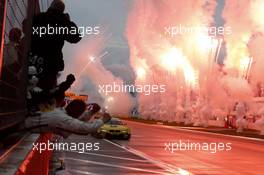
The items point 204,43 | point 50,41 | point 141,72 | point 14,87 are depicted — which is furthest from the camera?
point 141,72

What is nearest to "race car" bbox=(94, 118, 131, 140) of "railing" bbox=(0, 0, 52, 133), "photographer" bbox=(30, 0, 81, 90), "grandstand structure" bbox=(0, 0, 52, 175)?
"grandstand structure" bbox=(0, 0, 52, 175)

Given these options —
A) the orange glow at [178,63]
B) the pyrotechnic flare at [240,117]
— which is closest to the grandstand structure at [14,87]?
the pyrotechnic flare at [240,117]

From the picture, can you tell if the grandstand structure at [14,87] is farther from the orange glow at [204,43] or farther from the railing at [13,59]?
the orange glow at [204,43]

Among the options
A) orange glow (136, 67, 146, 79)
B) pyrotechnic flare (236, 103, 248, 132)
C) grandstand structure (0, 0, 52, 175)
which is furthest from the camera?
orange glow (136, 67, 146, 79)

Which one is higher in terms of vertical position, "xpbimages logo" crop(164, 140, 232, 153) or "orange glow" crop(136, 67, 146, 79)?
"orange glow" crop(136, 67, 146, 79)

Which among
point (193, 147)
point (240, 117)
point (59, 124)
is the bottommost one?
point (193, 147)

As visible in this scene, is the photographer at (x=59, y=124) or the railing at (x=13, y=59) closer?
the railing at (x=13, y=59)

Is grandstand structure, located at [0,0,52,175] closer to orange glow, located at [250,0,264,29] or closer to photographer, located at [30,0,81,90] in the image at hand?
photographer, located at [30,0,81,90]

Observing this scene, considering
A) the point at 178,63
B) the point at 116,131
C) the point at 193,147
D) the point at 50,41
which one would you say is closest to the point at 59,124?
the point at 50,41

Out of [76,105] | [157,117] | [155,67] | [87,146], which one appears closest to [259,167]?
[87,146]

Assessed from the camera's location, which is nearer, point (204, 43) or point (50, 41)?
point (50, 41)

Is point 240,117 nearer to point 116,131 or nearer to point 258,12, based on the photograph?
point 258,12

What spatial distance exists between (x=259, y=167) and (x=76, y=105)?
46.9 feet

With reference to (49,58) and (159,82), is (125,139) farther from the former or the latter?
(159,82)
